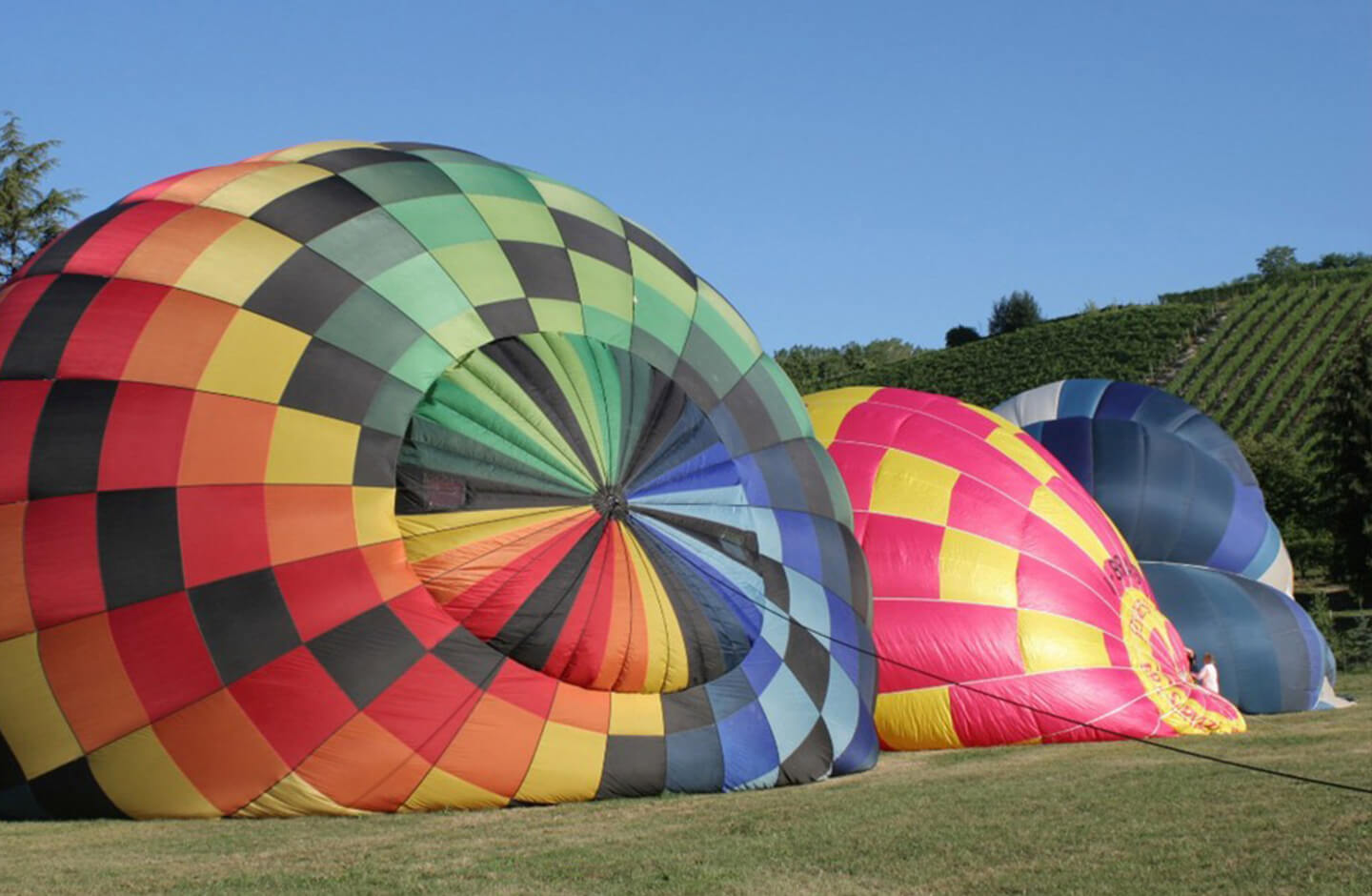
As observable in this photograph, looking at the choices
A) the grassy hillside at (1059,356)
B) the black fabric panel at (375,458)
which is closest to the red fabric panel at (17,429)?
the black fabric panel at (375,458)

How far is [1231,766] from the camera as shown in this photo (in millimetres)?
8227

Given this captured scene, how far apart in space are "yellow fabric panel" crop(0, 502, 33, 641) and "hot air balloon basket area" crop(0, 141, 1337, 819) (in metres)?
0.02

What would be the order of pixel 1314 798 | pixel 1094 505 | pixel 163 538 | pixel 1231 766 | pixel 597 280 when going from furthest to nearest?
pixel 1094 505
pixel 597 280
pixel 1231 766
pixel 163 538
pixel 1314 798

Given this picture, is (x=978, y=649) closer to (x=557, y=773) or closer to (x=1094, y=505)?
(x=1094, y=505)

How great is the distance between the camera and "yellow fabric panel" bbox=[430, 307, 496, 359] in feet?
26.0

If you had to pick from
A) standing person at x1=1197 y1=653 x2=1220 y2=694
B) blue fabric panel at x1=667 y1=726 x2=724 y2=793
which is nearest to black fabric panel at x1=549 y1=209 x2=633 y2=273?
blue fabric panel at x1=667 y1=726 x2=724 y2=793

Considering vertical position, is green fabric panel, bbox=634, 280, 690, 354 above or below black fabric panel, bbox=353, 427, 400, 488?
above

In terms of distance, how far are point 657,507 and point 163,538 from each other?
265 centimetres

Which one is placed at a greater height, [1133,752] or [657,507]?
[657,507]

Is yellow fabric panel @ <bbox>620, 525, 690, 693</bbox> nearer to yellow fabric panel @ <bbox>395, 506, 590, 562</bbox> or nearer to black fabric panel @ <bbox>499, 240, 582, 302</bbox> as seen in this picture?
yellow fabric panel @ <bbox>395, 506, 590, 562</bbox>

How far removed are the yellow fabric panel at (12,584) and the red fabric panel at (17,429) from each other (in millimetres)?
129

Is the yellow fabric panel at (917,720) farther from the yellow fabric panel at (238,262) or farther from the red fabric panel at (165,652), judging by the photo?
the yellow fabric panel at (238,262)

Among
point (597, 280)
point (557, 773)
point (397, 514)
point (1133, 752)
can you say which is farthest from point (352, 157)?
point (1133, 752)

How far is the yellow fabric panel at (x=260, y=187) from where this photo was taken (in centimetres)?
824
